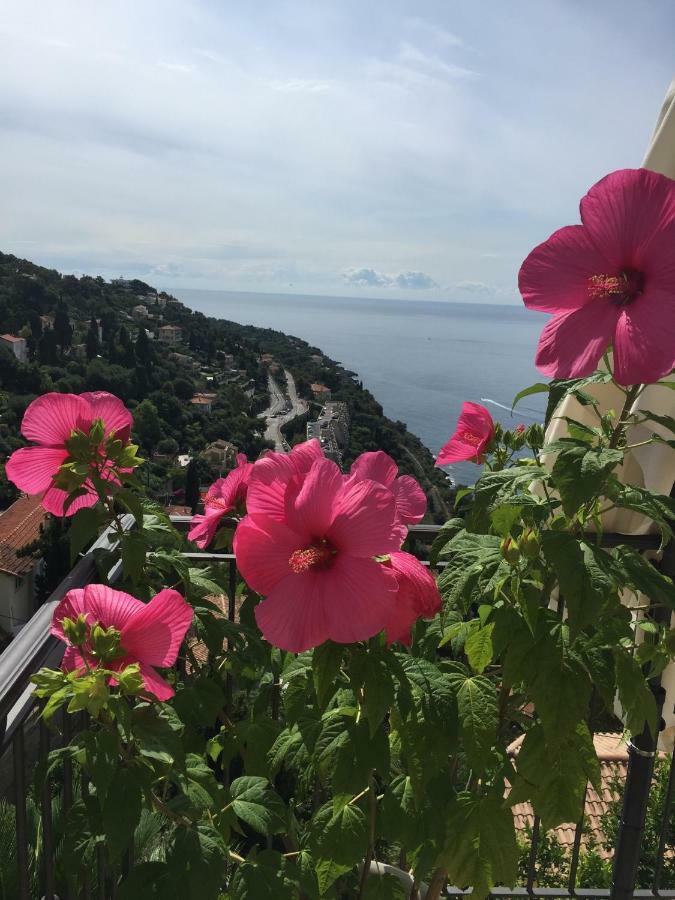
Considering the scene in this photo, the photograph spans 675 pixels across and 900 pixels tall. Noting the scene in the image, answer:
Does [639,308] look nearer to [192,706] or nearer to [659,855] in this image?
[192,706]

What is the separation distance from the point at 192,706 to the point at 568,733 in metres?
0.60

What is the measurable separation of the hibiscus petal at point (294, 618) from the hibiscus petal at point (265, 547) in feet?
0.08

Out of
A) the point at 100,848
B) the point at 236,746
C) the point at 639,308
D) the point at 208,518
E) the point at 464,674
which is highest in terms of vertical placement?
the point at 639,308

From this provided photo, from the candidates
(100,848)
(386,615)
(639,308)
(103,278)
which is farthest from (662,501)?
(103,278)

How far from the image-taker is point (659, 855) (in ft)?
5.37

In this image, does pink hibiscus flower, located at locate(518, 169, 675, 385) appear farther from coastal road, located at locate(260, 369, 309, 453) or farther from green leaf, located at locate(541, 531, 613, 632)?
coastal road, located at locate(260, 369, 309, 453)

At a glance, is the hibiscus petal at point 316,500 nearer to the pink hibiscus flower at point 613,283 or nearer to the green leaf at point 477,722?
the pink hibiscus flower at point 613,283

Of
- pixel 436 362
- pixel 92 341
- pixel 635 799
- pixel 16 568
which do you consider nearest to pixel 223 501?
pixel 635 799

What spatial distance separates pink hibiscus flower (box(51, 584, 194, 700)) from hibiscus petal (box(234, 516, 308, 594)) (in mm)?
151

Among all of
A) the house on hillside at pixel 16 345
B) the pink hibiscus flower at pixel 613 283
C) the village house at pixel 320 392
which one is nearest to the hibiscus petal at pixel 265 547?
the pink hibiscus flower at pixel 613 283

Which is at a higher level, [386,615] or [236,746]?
[386,615]

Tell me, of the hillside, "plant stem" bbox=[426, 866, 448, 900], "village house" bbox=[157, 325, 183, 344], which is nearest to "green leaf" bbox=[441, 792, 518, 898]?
"plant stem" bbox=[426, 866, 448, 900]

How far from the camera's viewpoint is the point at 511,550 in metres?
0.89

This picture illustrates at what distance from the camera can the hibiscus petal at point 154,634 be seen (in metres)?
0.80
